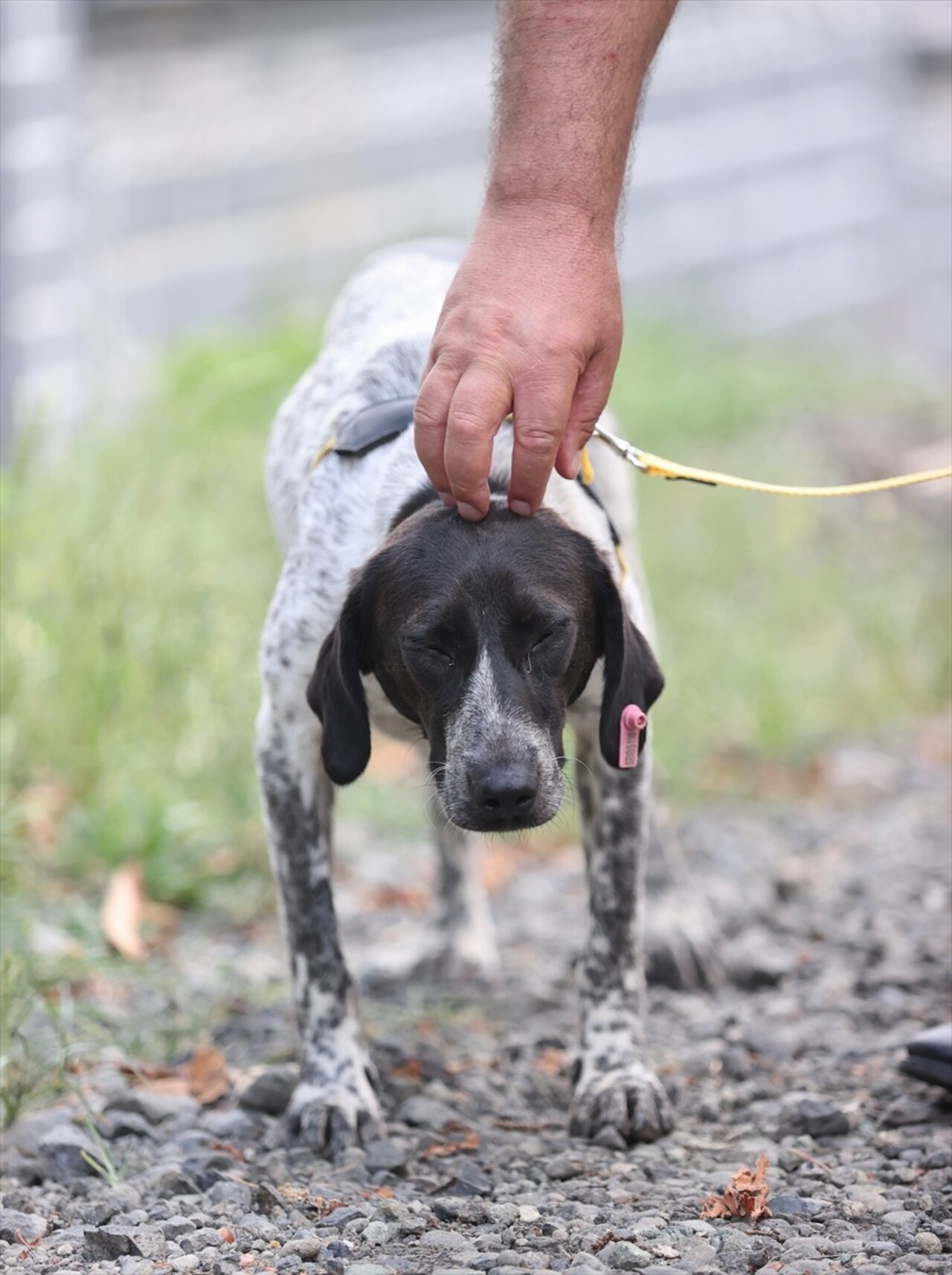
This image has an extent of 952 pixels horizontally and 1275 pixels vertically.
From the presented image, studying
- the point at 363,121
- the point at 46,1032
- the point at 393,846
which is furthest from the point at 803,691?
the point at 363,121

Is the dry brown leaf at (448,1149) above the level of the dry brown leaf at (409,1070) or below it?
above

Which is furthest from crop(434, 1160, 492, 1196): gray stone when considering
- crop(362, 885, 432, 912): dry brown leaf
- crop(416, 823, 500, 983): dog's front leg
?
crop(362, 885, 432, 912): dry brown leaf

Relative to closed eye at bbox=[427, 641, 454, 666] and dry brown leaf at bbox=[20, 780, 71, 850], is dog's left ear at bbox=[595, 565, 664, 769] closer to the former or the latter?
closed eye at bbox=[427, 641, 454, 666]

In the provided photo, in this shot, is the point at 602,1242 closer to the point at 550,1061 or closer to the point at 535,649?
the point at 535,649

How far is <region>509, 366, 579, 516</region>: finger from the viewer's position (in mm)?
2818

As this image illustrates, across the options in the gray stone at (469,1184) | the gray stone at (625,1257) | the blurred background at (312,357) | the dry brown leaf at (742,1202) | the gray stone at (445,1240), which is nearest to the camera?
the gray stone at (625,1257)

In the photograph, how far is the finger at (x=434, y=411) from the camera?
284 cm

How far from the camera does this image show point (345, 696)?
3.40 meters

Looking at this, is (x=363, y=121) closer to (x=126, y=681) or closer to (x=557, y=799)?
(x=126, y=681)

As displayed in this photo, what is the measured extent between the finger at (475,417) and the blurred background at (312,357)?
1.22 meters

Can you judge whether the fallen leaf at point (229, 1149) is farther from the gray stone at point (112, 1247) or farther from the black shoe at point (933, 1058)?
the black shoe at point (933, 1058)

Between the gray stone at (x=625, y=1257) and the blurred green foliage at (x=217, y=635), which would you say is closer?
the gray stone at (x=625, y=1257)

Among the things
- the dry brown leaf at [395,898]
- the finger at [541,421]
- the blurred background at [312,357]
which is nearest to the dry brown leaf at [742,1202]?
the finger at [541,421]

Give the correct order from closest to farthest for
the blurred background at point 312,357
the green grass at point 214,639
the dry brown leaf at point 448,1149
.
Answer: the dry brown leaf at point 448,1149 → the green grass at point 214,639 → the blurred background at point 312,357
